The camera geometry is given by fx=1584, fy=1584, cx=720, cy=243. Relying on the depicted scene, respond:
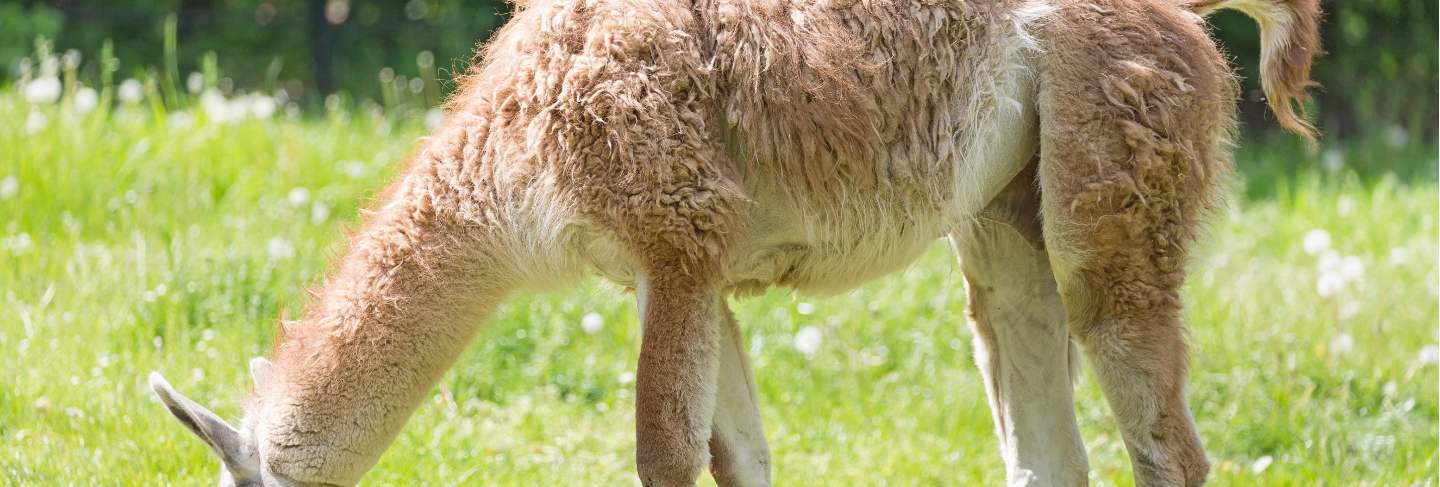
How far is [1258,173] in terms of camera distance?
10562 mm

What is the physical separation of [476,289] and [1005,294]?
1.76 meters

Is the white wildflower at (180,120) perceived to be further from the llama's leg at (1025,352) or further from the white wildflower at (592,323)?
the llama's leg at (1025,352)

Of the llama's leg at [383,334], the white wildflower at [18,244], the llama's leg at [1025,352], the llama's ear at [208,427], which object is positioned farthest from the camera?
the white wildflower at [18,244]

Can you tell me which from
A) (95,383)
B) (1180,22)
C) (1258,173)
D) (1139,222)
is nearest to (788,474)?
(1139,222)

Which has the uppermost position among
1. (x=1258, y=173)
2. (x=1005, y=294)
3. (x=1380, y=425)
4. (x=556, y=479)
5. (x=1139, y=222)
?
(x=1139, y=222)

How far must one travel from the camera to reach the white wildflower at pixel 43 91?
7770 mm

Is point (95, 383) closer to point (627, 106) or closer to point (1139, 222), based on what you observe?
point (627, 106)

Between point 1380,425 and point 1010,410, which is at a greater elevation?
point 1010,410

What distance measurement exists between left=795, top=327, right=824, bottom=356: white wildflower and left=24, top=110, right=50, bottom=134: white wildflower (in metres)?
3.86

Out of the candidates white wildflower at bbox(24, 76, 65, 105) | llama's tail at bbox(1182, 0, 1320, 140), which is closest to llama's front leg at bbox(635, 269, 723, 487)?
llama's tail at bbox(1182, 0, 1320, 140)

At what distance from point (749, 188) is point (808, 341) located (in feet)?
6.92

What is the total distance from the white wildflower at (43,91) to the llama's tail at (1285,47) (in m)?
5.63

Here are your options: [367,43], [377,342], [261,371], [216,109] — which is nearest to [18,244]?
[216,109]

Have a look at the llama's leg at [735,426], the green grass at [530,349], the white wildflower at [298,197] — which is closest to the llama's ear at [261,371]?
the green grass at [530,349]
